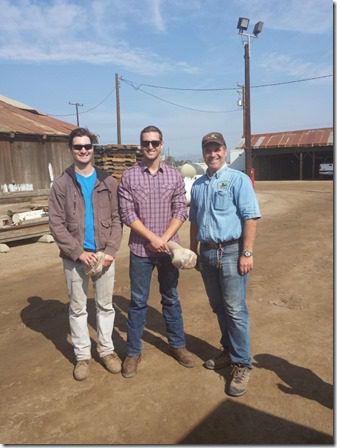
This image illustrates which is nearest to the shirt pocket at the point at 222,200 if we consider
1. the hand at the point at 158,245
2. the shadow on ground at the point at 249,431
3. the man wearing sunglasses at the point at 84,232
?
the hand at the point at 158,245

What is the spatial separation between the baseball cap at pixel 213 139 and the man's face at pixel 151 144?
0.41 m

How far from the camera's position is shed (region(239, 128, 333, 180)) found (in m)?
Answer: 32.0

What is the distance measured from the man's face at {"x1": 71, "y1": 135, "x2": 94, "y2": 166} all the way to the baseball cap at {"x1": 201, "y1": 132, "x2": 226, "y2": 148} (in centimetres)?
99

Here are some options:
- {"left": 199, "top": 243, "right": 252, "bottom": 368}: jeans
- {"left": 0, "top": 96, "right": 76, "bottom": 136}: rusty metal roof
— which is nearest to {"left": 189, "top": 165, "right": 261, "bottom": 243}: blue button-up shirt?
{"left": 199, "top": 243, "right": 252, "bottom": 368}: jeans

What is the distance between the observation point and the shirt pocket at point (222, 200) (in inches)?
123

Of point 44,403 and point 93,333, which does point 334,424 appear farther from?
point 93,333

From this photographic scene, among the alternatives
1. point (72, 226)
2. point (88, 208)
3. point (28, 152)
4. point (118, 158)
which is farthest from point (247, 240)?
point (118, 158)

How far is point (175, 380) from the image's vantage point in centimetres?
332

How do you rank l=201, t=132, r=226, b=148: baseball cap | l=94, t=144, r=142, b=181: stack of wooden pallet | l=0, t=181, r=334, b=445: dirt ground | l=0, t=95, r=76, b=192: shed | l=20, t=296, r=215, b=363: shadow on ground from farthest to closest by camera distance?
l=94, t=144, r=142, b=181: stack of wooden pallet < l=0, t=95, r=76, b=192: shed < l=20, t=296, r=215, b=363: shadow on ground < l=201, t=132, r=226, b=148: baseball cap < l=0, t=181, r=334, b=445: dirt ground

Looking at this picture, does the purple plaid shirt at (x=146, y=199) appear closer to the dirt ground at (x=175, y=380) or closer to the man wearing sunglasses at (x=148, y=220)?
the man wearing sunglasses at (x=148, y=220)

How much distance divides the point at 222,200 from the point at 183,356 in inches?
59.9

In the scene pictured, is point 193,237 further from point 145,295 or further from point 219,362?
point 219,362

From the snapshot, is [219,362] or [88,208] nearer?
[88,208]

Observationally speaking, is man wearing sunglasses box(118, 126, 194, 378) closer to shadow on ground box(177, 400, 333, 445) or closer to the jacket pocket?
the jacket pocket
